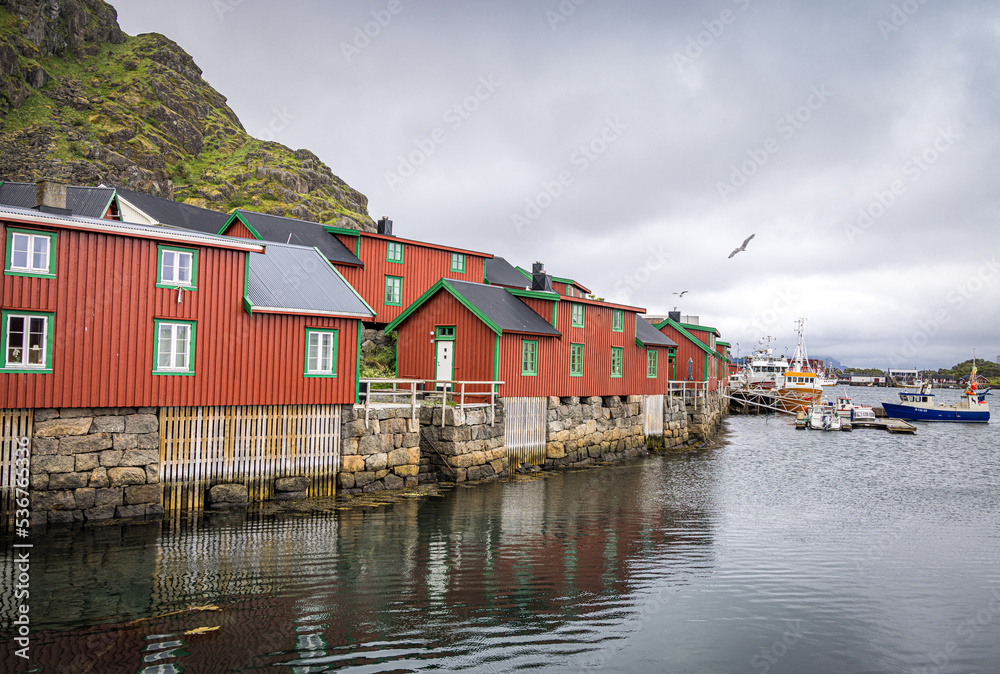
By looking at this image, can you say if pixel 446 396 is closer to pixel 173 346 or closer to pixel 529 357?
pixel 529 357

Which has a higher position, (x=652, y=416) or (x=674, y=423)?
(x=652, y=416)

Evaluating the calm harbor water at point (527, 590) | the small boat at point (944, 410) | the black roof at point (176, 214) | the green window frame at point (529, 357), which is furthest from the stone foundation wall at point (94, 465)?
the small boat at point (944, 410)

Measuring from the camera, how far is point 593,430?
30.9 meters

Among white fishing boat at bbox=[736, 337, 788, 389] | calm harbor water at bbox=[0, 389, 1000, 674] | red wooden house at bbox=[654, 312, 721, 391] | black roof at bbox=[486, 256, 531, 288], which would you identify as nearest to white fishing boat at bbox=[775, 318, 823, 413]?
white fishing boat at bbox=[736, 337, 788, 389]

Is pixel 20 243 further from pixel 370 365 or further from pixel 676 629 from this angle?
pixel 370 365

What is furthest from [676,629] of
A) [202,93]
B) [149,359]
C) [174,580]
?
[202,93]

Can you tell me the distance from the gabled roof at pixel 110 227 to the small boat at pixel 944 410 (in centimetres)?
6696

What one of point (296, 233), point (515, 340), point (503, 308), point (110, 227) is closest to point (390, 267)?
point (296, 233)

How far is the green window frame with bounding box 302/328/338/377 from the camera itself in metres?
19.0

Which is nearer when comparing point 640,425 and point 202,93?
point 640,425

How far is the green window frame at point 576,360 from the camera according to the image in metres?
29.7

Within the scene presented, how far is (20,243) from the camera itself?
48.5 feet

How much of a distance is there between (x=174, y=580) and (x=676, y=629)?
873 cm

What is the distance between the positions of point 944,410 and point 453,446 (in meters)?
61.5
